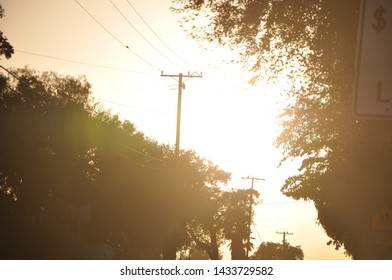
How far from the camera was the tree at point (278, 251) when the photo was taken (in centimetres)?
11831

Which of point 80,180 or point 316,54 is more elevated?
point 316,54

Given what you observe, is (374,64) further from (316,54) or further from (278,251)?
(278,251)

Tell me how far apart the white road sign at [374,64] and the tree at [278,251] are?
112871mm

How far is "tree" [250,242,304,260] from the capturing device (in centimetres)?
11831

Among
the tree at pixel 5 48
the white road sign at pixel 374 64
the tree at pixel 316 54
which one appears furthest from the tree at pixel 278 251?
the white road sign at pixel 374 64

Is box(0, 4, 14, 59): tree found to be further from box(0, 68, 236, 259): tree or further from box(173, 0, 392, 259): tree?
box(173, 0, 392, 259): tree

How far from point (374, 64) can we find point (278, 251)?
12698 centimetres

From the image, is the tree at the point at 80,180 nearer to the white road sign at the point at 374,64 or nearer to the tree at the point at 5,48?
the tree at the point at 5,48

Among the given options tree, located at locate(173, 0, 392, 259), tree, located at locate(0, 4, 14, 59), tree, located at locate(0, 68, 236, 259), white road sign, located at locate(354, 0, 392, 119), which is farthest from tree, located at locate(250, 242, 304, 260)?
white road sign, located at locate(354, 0, 392, 119)

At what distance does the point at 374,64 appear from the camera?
4336 millimetres

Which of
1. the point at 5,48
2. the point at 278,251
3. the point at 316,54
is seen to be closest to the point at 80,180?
the point at 5,48

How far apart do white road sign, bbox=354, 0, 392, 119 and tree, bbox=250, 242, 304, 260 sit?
370 ft

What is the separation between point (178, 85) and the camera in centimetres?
3962
